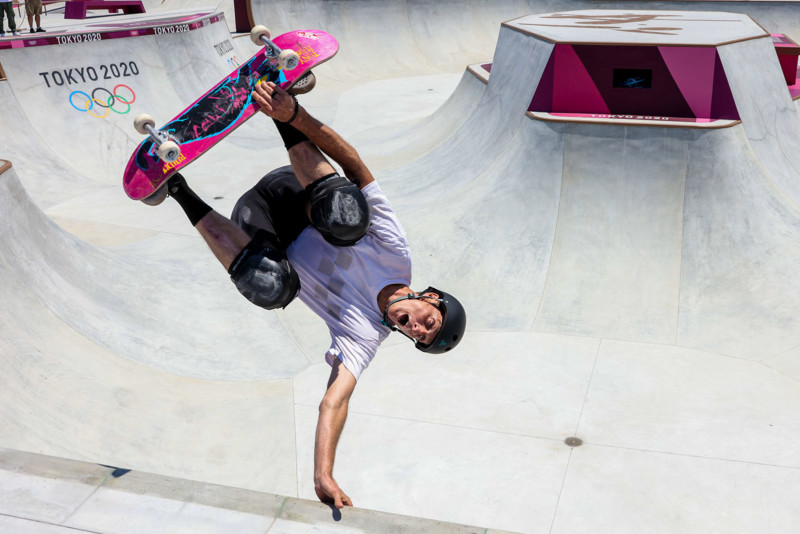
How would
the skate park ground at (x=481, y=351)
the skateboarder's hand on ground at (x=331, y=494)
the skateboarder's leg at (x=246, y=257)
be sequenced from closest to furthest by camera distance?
the skateboarder's hand on ground at (x=331, y=494) → the skateboarder's leg at (x=246, y=257) → the skate park ground at (x=481, y=351)

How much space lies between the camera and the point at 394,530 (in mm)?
3551

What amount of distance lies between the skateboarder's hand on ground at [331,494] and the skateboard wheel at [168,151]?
6.78 ft

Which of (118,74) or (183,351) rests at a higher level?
(118,74)

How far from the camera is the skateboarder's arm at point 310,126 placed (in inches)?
167

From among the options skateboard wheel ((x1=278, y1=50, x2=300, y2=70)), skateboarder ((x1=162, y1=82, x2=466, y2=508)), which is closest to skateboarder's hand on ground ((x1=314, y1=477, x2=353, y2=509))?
skateboarder ((x1=162, y1=82, x2=466, y2=508))

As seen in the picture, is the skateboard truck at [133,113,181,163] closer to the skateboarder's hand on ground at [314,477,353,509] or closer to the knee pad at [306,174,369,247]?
the knee pad at [306,174,369,247]

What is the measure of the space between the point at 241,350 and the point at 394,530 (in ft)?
16.0

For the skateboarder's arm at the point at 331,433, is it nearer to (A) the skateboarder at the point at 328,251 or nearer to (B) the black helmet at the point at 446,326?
(A) the skateboarder at the point at 328,251

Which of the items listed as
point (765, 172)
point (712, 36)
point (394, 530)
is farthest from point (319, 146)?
point (712, 36)

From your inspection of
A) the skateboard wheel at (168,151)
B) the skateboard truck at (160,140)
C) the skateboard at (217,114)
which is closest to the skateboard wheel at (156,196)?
the skateboard at (217,114)

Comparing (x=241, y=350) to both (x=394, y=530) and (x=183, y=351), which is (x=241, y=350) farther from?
(x=394, y=530)

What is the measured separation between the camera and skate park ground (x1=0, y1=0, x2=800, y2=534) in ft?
18.7

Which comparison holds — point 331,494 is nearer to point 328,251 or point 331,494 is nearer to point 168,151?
point 328,251

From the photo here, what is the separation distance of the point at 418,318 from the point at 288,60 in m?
1.84
